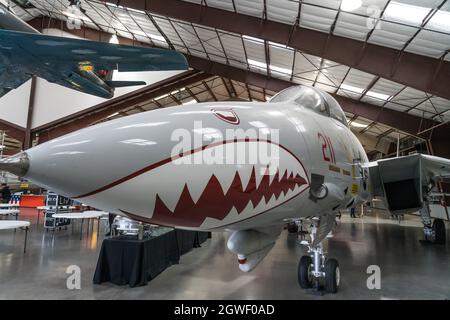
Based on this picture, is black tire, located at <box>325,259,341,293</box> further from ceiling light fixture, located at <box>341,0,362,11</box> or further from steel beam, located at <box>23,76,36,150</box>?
steel beam, located at <box>23,76,36,150</box>

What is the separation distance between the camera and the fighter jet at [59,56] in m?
7.26

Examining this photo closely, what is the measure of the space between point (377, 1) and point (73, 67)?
28.6ft

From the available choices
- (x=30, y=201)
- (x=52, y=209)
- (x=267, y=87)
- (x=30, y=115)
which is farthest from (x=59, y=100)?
(x=267, y=87)

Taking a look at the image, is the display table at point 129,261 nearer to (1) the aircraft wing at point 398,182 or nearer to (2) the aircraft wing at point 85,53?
(1) the aircraft wing at point 398,182

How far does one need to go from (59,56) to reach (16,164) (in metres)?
8.21

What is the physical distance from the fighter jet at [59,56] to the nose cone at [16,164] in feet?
23.6

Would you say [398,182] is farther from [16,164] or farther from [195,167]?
[16,164]

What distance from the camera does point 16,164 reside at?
1.12 meters

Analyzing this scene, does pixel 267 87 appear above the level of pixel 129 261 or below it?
above

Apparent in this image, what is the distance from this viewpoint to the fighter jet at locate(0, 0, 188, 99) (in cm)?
726

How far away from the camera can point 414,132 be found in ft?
46.9

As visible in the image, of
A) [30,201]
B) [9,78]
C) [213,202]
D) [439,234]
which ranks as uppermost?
[9,78]

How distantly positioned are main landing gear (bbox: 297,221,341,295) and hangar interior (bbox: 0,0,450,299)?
0.24 meters

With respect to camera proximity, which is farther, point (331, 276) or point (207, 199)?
point (331, 276)
